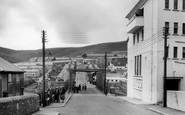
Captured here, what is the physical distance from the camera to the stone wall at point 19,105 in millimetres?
14136

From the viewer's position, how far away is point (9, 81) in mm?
30891

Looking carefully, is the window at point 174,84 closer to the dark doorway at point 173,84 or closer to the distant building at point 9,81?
the dark doorway at point 173,84

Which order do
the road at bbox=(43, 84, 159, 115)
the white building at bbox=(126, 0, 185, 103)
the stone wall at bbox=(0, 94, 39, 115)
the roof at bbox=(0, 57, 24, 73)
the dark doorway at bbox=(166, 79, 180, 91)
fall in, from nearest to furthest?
the stone wall at bbox=(0, 94, 39, 115)
the road at bbox=(43, 84, 159, 115)
the roof at bbox=(0, 57, 24, 73)
the white building at bbox=(126, 0, 185, 103)
the dark doorway at bbox=(166, 79, 180, 91)

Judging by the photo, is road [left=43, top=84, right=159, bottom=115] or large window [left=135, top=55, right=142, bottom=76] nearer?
road [left=43, top=84, right=159, bottom=115]

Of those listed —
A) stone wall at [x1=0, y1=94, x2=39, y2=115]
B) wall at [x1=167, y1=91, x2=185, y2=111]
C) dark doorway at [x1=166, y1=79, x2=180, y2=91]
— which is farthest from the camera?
dark doorway at [x1=166, y1=79, x2=180, y2=91]

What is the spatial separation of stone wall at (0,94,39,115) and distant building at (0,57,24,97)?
26.5 ft

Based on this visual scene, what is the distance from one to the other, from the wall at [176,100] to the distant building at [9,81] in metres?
15.9

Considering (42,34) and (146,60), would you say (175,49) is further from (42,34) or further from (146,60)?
(42,34)

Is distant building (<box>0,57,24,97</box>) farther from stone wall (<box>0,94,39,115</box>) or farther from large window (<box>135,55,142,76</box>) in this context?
large window (<box>135,55,142,76</box>)

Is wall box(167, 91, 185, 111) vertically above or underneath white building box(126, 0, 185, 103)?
underneath

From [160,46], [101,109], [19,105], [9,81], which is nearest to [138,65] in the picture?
[160,46]

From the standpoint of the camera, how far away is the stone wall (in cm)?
1414

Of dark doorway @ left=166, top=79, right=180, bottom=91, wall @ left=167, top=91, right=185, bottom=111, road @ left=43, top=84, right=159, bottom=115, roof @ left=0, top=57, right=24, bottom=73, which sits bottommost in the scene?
road @ left=43, top=84, right=159, bottom=115

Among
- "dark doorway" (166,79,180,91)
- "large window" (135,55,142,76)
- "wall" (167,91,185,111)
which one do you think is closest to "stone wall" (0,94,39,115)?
"wall" (167,91,185,111)
